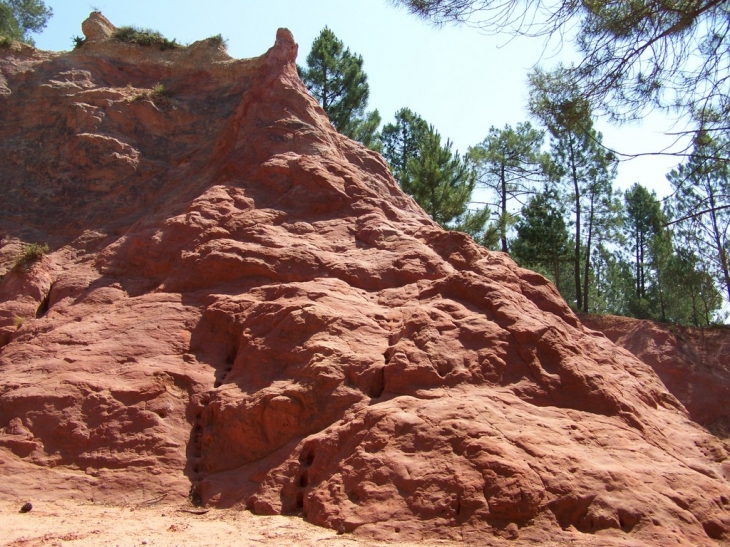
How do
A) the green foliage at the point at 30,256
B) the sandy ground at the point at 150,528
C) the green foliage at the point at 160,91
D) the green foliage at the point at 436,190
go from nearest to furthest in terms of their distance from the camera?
1. the sandy ground at the point at 150,528
2. the green foliage at the point at 30,256
3. the green foliage at the point at 160,91
4. the green foliage at the point at 436,190

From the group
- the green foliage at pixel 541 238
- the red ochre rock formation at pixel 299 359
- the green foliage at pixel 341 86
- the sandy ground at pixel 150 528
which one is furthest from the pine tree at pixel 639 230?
the sandy ground at pixel 150 528

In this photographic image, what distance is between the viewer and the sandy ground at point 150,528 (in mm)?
5641

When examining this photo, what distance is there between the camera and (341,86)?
984 inches

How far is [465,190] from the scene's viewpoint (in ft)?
74.1

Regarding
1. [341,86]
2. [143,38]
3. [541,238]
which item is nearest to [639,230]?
[541,238]

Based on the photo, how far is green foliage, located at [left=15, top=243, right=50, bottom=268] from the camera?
33.8ft

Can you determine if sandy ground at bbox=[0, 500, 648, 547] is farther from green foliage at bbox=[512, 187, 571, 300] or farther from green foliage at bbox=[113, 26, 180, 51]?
green foliage at bbox=[512, 187, 571, 300]

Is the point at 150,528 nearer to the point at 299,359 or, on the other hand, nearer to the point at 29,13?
the point at 299,359

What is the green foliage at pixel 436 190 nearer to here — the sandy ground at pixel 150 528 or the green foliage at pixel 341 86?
the green foliage at pixel 341 86

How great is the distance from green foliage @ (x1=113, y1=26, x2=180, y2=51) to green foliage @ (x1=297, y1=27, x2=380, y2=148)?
9.75 meters

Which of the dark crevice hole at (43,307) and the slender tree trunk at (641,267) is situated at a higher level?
the slender tree trunk at (641,267)

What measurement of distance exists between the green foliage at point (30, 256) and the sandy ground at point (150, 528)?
15.7 feet

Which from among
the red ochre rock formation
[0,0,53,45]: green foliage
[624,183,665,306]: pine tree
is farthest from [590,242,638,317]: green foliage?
[0,0,53,45]: green foliage

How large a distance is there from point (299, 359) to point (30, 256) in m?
5.28
